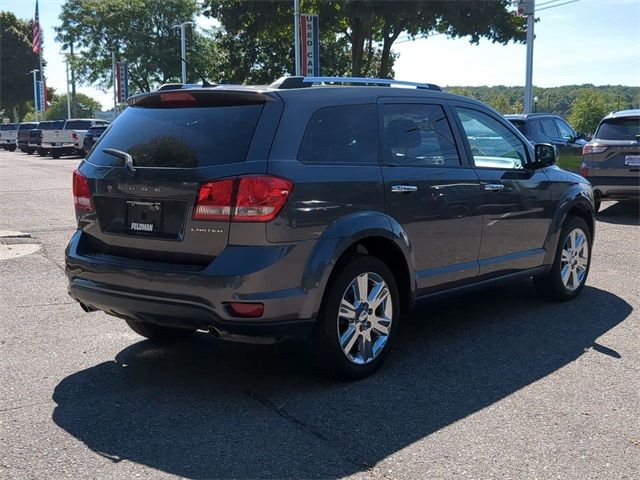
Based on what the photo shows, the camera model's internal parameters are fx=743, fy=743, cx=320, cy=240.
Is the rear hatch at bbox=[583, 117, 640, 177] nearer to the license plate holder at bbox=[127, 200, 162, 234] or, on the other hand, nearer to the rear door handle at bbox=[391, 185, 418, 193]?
the rear door handle at bbox=[391, 185, 418, 193]

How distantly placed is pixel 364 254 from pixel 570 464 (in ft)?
5.78

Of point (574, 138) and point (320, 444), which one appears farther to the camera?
point (574, 138)

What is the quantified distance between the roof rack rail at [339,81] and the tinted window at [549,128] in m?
10.1

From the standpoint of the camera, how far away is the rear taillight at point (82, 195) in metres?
4.80

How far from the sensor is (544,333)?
5738 mm

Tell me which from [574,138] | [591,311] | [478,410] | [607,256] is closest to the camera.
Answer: [478,410]

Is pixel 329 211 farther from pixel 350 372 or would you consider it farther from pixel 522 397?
pixel 522 397

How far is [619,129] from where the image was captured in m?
12.6

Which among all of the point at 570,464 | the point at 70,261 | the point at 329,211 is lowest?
the point at 570,464

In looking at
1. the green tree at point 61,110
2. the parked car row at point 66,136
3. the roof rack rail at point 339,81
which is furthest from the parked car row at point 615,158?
the green tree at point 61,110

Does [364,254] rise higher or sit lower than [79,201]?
lower

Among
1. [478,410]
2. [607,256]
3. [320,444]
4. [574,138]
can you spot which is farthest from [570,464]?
[574,138]

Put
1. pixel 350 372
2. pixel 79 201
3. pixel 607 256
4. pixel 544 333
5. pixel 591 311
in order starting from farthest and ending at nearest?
pixel 607 256 → pixel 591 311 → pixel 544 333 → pixel 79 201 → pixel 350 372

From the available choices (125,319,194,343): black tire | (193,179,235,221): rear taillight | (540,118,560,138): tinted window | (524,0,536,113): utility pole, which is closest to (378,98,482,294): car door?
(193,179,235,221): rear taillight
